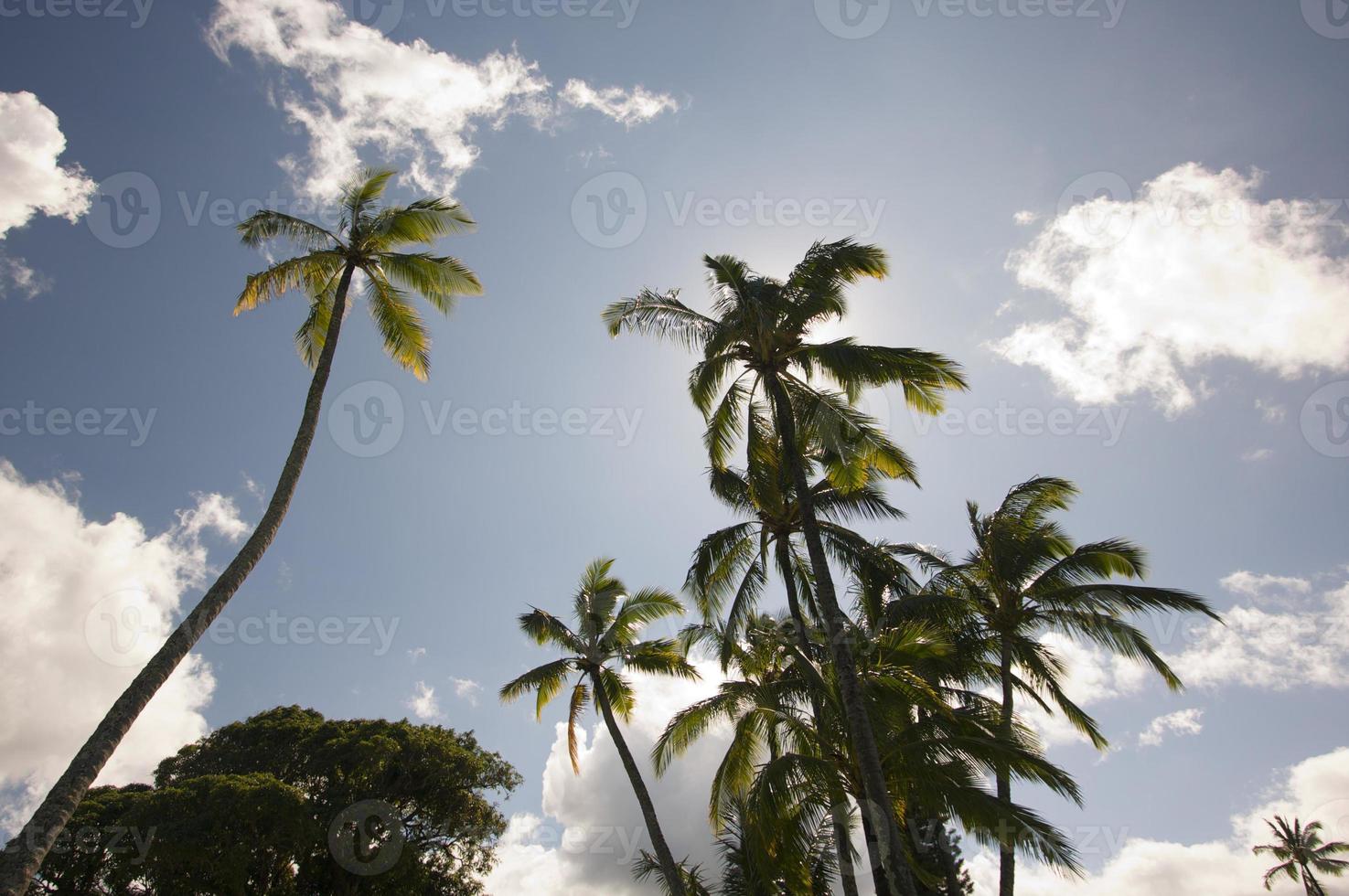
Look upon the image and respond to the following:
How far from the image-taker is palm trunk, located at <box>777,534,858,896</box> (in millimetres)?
11781

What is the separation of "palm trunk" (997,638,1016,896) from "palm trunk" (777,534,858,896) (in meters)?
2.45

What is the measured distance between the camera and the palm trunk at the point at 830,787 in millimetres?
11781

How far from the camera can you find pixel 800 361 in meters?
14.1

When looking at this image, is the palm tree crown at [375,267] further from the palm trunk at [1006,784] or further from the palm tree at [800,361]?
the palm trunk at [1006,784]

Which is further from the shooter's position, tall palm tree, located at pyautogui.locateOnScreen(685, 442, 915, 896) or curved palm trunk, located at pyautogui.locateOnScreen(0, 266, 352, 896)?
tall palm tree, located at pyautogui.locateOnScreen(685, 442, 915, 896)

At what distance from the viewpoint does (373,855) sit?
2297 centimetres

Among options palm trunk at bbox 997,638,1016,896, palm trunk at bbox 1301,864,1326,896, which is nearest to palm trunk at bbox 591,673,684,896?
palm trunk at bbox 997,638,1016,896

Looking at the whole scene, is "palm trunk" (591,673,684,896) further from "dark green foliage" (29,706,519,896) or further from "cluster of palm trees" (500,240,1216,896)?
"dark green foliage" (29,706,519,896)

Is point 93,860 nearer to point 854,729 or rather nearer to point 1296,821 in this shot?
point 854,729

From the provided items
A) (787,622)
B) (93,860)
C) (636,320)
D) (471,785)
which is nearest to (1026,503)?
(787,622)

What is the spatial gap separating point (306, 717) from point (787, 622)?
63.4ft

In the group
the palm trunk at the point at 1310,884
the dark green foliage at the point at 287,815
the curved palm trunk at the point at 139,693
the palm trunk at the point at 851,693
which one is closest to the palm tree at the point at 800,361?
the palm trunk at the point at 851,693

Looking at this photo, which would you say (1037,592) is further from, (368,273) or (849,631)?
(368,273)

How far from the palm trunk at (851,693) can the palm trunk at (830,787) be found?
0.50 metres
